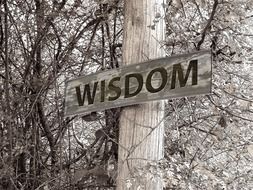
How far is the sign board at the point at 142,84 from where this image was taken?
2152 millimetres

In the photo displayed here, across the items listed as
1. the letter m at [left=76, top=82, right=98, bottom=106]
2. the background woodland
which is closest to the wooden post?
the background woodland

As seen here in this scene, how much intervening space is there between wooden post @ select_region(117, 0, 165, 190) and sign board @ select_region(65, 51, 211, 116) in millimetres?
82

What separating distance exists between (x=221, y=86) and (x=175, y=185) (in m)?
0.76

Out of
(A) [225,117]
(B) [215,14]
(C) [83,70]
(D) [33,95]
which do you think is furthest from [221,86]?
(D) [33,95]

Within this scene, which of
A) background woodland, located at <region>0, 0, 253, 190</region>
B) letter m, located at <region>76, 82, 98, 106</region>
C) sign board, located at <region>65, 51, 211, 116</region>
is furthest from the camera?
background woodland, located at <region>0, 0, 253, 190</region>

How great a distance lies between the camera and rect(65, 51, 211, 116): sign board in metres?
2.15

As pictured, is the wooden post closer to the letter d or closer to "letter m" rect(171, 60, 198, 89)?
the letter d

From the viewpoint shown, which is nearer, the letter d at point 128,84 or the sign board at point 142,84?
the sign board at point 142,84

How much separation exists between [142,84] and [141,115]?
0.14m

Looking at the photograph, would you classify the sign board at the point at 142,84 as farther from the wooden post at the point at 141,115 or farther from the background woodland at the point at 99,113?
the background woodland at the point at 99,113

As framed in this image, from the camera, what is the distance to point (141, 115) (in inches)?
91.6

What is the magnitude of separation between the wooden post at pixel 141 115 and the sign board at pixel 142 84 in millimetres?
82

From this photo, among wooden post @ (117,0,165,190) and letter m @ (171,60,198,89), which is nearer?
letter m @ (171,60,198,89)

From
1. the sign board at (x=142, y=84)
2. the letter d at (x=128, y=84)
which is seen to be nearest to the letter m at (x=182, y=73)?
the sign board at (x=142, y=84)
